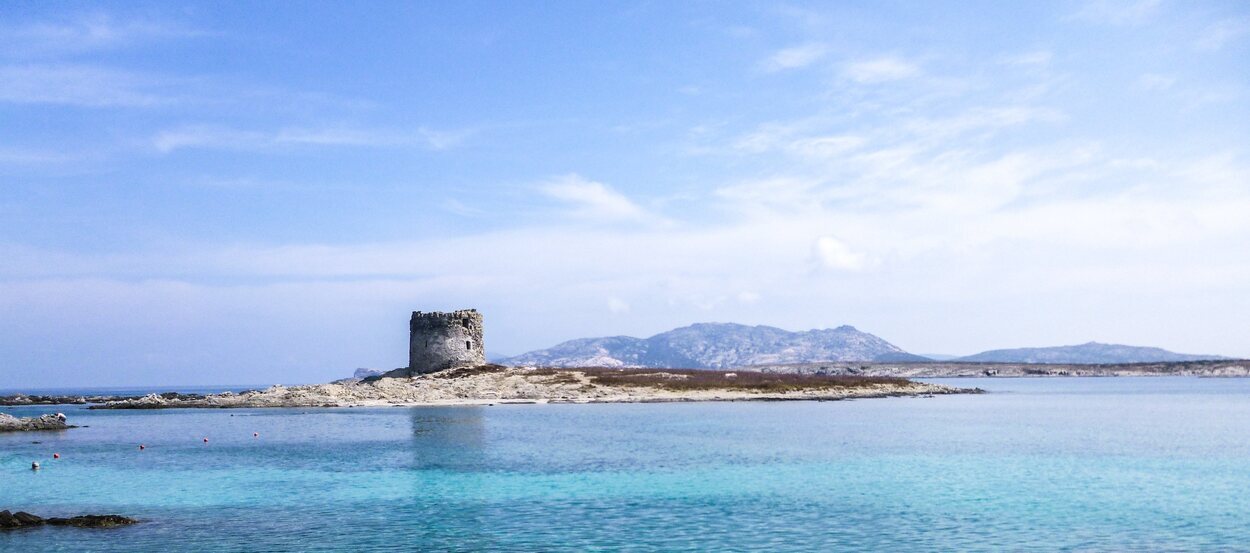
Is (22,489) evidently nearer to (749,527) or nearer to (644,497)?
(644,497)

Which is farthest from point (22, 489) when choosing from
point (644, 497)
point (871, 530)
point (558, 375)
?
point (558, 375)

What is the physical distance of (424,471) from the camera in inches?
1093

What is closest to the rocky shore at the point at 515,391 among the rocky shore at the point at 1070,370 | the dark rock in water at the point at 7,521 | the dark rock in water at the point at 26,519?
the dark rock in water at the point at 26,519

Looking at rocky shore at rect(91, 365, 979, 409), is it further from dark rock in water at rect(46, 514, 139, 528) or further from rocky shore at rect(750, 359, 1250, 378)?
rocky shore at rect(750, 359, 1250, 378)

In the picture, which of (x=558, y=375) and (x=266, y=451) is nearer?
(x=266, y=451)

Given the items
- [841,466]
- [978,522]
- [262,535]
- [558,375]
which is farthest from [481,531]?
[558,375]

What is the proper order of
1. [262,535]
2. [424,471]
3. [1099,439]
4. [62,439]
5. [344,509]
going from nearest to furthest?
[262,535] → [344,509] → [424,471] → [1099,439] → [62,439]

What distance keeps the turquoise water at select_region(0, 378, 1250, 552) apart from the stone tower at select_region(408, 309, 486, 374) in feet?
76.4

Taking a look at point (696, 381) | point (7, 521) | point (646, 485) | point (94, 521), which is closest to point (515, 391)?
point (696, 381)

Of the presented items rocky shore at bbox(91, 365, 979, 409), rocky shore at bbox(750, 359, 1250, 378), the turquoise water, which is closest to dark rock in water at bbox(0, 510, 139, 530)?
the turquoise water

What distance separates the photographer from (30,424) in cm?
4669

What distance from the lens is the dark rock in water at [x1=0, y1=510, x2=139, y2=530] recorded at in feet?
64.1

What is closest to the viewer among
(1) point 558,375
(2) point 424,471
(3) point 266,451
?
(2) point 424,471

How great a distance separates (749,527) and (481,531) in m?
5.43
